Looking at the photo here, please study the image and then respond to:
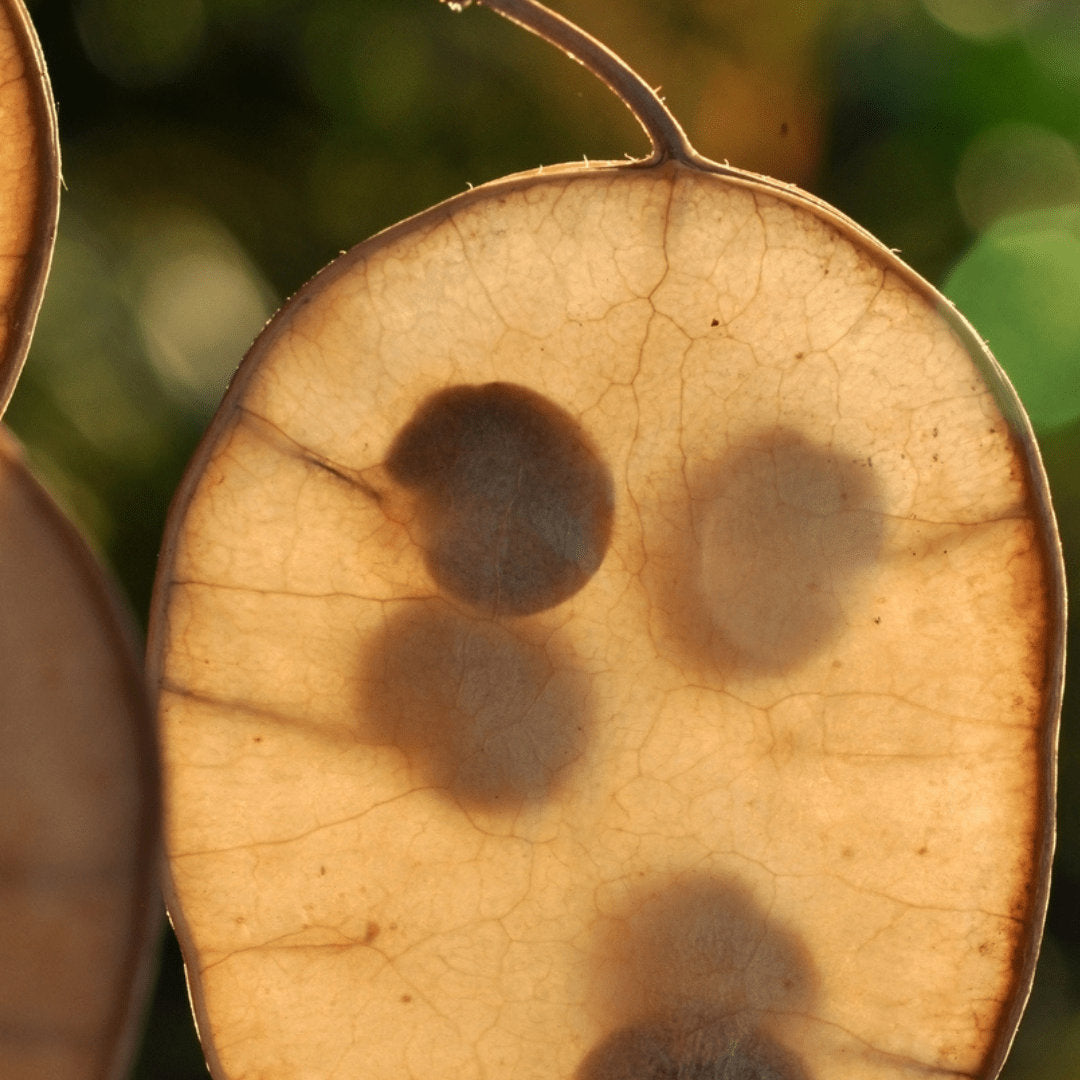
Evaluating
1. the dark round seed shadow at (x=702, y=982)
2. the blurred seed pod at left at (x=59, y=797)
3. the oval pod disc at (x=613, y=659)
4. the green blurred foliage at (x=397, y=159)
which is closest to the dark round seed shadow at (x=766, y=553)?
the oval pod disc at (x=613, y=659)

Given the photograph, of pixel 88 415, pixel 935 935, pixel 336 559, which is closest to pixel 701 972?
pixel 935 935

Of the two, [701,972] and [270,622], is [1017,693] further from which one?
[270,622]

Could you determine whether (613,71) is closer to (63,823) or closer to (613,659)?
(613,659)

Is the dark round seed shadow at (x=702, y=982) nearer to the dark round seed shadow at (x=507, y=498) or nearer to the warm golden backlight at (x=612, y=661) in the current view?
the warm golden backlight at (x=612, y=661)

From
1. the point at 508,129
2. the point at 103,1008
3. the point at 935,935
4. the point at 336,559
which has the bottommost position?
the point at 103,1008

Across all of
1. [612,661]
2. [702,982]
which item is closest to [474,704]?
[612,661]


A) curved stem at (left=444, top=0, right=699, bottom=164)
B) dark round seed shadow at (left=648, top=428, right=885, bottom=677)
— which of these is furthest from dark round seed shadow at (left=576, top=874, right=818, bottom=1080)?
curved stem at (left=444, top=0, right=699, bottom=164)

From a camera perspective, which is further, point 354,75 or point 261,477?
point 354,75

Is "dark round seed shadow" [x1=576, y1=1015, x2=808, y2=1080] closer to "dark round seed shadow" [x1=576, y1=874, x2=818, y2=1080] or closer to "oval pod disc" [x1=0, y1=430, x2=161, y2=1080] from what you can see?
"dark round seed shadow" [x1=576, y1=874, x2=818, y2=1080]
